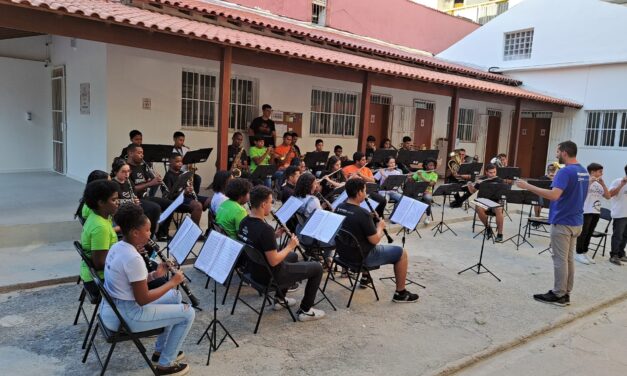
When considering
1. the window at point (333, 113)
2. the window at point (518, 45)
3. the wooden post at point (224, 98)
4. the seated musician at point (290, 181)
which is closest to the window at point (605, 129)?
the window at point (518, 45)

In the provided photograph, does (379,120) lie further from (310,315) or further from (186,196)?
(310,315)

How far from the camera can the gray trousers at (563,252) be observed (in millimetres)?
Answer: 5340

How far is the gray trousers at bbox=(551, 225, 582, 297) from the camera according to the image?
5.34 meters

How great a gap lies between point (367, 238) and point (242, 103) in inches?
289

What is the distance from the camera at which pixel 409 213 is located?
5598mm

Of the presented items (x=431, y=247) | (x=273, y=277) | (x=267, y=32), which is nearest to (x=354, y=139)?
(x=267, y=32)

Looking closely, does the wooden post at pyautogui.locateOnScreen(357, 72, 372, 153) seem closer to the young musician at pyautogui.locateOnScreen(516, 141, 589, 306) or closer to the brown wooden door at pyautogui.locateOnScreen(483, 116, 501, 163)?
the young musician at pyautogui.locateOnScreen(516, 141, 589, 306)

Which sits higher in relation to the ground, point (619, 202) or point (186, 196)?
point (619, 202)

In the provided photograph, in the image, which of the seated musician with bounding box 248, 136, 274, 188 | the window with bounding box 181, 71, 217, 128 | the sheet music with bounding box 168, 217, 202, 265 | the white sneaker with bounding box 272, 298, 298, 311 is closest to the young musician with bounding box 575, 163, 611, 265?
the white sneaker with bounding box 272, 298, 298, 311

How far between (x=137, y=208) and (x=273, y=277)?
145 cm

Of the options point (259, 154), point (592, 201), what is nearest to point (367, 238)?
point (592, 201)

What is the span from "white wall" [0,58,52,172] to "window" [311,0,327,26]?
987 cm

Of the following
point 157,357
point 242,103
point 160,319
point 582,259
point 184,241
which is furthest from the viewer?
point 242,103

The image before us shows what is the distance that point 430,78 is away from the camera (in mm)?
12133
